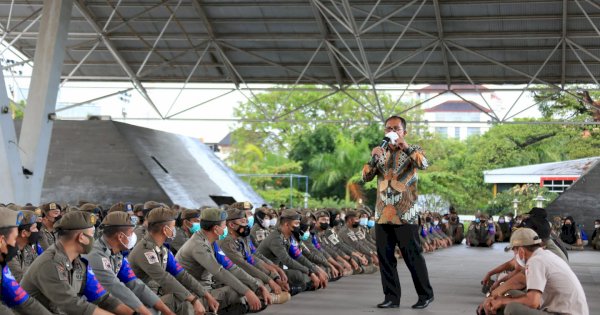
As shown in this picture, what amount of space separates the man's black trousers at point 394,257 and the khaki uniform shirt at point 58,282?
12.2ft

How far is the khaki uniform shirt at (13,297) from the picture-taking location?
19.6 ft

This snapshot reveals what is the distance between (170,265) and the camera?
851 centimetres

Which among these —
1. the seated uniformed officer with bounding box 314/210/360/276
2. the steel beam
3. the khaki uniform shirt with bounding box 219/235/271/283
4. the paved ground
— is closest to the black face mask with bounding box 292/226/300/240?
the paved ground

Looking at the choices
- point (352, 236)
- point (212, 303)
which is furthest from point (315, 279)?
Answer: point (352, 236)

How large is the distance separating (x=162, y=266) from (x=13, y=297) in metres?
2.43

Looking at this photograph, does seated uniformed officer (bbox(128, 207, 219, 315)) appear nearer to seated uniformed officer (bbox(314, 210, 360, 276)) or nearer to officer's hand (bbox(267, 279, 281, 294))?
officer's hand (bbox(267, 279, 281, 294))

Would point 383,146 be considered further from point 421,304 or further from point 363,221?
point 363,221

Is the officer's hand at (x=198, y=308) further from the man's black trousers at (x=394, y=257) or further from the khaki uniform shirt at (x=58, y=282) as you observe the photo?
the man's black trousers at (x=394, y=257)

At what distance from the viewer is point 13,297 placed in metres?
5.99

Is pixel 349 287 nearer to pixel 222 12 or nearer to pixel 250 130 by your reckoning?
pixel 222 12

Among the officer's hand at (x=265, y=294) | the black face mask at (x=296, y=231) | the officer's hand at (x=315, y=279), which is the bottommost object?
the officer's hand at (x=265, y=294)

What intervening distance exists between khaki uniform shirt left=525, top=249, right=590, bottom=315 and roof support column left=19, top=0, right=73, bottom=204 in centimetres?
1358

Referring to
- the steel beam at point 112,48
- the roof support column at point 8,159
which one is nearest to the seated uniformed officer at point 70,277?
the roof support column at point 8,159

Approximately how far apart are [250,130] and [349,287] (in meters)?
51.6
